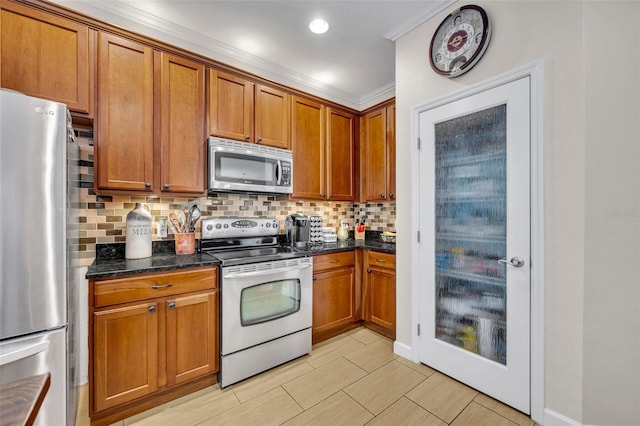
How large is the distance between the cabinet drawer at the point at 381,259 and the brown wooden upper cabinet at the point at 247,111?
4.57 feet

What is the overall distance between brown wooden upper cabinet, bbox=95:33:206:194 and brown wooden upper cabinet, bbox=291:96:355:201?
0.95 meters

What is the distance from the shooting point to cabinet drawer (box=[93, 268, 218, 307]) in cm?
158

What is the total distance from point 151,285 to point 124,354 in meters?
0.42

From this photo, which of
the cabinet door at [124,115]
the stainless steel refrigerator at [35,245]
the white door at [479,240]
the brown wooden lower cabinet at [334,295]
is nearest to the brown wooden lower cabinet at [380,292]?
the brown wooden lower cabinet at [334,295]

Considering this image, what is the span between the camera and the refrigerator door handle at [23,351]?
3.73 ft

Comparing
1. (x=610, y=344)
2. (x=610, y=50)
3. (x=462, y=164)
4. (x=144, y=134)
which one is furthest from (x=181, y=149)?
(x=610, y=344)

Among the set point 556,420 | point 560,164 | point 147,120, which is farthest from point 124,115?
point 556,420

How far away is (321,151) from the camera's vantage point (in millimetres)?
3061

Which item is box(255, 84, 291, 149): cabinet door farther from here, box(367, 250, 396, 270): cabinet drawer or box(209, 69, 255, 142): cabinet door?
box(367, 250, 396, 270): cabinet drawer

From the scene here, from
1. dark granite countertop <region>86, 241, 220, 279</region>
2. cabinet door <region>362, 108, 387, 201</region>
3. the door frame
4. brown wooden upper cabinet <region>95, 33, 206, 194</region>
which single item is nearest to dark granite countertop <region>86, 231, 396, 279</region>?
dark granite countertop <region>86, 241, 220, 279</region>

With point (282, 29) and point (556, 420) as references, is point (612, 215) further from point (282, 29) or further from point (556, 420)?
point (282, 29)

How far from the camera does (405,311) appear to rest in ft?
7.78

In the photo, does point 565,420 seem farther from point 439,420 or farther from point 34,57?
point 34,57

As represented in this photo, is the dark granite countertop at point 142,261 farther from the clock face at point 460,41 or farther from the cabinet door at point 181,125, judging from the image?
the clock face at point 460,41
